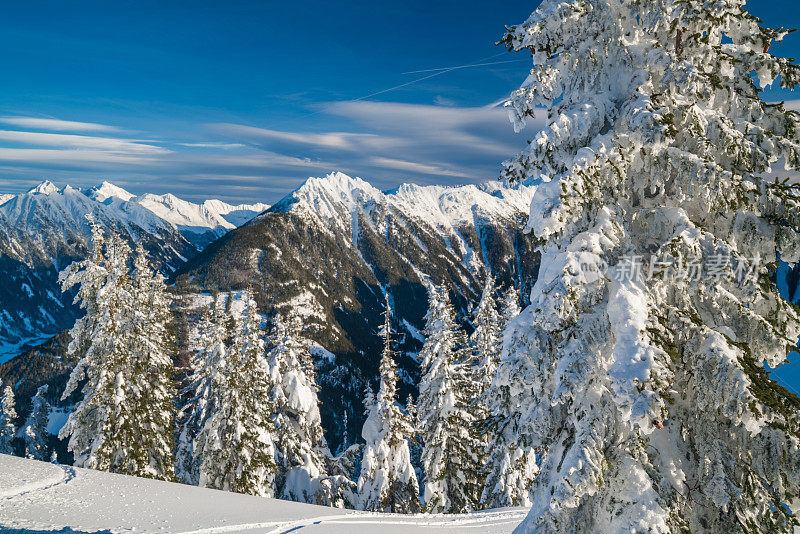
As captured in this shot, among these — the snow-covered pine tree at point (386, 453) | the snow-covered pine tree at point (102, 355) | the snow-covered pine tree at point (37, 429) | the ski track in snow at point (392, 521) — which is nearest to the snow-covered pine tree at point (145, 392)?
the snow-covered pine tree at point (102, 355)

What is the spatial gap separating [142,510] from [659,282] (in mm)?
9221

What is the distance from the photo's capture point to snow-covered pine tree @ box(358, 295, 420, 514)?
21.9 m

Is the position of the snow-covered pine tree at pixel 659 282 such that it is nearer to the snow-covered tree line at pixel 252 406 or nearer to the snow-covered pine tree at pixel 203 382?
the snow-covered tree line at pixel 252 406

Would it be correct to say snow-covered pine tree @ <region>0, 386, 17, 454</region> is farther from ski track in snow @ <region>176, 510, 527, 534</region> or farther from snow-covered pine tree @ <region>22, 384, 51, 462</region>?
ski track in snow @ <region>176, 510, 527, 534</region>

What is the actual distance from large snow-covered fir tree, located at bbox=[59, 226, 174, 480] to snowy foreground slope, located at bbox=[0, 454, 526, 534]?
943cm

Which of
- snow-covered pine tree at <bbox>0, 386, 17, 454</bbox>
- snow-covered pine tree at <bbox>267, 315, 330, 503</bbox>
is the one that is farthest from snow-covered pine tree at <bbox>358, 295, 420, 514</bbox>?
snow-covered pine tree at <bbox>0, 386, 17, 454</bbox>

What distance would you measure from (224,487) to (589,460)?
2138cm

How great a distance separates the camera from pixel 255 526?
782 cm

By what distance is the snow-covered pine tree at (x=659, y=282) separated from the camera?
5160 millimetres

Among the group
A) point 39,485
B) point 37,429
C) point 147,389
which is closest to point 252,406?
point 147,389

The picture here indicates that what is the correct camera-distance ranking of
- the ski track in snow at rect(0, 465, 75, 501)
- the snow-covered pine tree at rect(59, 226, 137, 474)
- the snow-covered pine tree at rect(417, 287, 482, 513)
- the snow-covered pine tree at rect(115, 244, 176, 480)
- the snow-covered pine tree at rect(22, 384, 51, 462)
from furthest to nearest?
the snow-covered pine tree at rect(22, 384, 51, 462)
the snow-covered pine tree at rect(417, 287, 482, 513)
the snow-covered pine tree at rect(115, 244, 176, 480)
the snow-covered pine tree at rect(59, 226, 137, 474)
the ski track in snow at rect(0, 465, 75, 501)

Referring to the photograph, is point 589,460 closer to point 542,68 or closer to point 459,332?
point 542,68

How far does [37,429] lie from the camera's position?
44.1 metres

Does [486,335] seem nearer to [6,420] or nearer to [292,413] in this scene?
[292,413]
